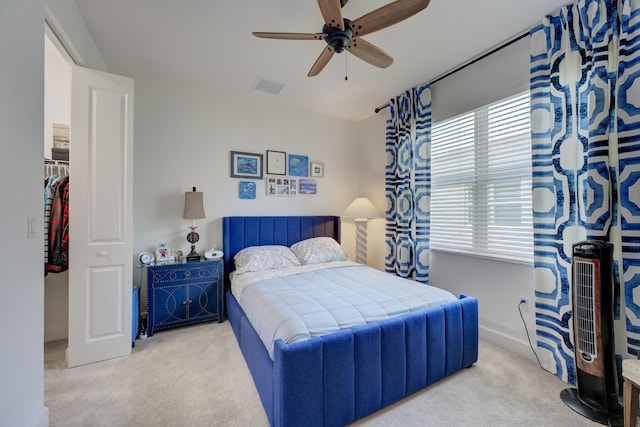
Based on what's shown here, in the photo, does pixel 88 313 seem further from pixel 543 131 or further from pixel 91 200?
pixel 543 131

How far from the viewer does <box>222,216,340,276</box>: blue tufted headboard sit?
329 cm

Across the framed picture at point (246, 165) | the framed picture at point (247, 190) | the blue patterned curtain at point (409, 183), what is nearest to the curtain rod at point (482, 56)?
the blue patterned curtain at point (409, 183)

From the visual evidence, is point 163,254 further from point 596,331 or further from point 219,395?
point 596,331

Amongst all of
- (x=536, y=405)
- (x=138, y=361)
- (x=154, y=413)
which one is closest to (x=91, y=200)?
(x=138, y=361)

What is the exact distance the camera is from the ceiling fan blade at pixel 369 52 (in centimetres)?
182

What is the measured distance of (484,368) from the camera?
209cm

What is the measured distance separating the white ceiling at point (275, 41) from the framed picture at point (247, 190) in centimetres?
119

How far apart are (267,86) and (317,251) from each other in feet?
7.15

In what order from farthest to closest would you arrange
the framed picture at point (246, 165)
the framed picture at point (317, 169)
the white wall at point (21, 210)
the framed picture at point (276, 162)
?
the framed picture at point (317, 169), the framed picture at point (276, 162), the framed picture at point (246, 165), the white wall at point (21, 210)

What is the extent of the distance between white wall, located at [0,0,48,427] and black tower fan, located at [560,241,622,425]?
315cm

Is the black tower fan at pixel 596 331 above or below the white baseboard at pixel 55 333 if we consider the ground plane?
above

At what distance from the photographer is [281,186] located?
3752 mm

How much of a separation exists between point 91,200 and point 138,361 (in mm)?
1436

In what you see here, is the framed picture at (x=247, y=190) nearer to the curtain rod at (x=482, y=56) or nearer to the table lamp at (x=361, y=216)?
the table lamp at (x=361, y=216)
